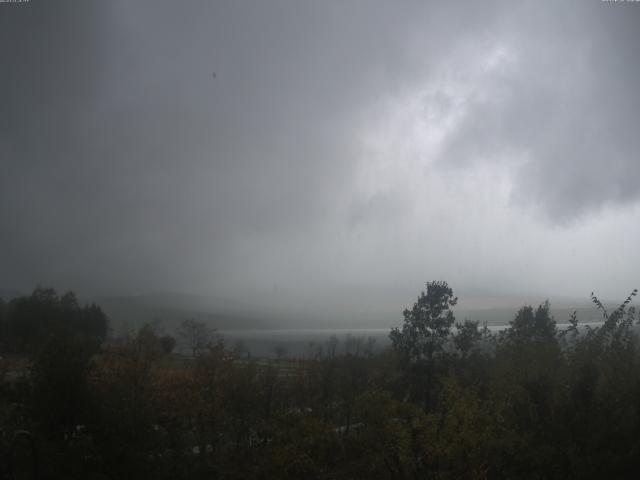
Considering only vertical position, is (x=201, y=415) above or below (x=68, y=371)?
below

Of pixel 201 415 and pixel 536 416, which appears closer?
pixel 536 416

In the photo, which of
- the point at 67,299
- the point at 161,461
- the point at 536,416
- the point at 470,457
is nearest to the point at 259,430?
the point at 161,461

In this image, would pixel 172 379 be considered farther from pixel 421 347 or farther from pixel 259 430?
pixel 421 347

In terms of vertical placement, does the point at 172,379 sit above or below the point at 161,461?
above

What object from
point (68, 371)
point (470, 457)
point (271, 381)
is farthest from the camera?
point (271, 381)

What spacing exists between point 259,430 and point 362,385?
19.0m

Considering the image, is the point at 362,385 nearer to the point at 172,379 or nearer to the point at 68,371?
the point at 172,379

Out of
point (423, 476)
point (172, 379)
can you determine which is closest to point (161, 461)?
point (172, 379)

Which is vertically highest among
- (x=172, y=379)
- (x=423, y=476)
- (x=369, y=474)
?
(x=172, y=379)

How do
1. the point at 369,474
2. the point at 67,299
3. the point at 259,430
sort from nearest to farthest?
the point at 369,474
the point at 259,430
the point at 67,299

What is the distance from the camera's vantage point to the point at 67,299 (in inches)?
4616

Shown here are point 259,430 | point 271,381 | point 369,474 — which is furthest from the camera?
point 271,381

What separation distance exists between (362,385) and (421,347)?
1092cm

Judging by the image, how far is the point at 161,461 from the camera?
28688mm
